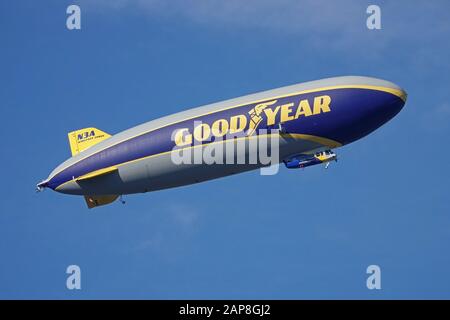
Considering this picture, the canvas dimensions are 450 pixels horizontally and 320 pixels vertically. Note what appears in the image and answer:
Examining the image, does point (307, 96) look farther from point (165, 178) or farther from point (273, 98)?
point (165, 178)

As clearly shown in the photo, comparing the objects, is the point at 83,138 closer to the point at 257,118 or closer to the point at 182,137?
the point at 182,137

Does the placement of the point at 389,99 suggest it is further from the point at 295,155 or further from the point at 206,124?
the point at 206,124

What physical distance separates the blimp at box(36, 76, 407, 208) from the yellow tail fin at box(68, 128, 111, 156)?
3.99m

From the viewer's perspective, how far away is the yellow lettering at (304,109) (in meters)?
59.3

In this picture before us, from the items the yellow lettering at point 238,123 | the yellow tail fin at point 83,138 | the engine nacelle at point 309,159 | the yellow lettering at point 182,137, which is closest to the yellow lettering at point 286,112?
the yellow lettering at point 238,123

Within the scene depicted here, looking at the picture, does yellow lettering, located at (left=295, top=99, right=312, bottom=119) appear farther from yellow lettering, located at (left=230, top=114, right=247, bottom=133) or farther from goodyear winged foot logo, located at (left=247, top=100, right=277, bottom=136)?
yellow lettering, located at (left=230, top=114, right=247, bottom=133)

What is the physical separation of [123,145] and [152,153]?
1.98 m

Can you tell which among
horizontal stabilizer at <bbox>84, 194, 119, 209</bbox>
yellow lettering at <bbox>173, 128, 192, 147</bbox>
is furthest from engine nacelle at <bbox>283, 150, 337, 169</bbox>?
horizontal stabilizer at <bbox>84, 194, 119, 209</bbox>

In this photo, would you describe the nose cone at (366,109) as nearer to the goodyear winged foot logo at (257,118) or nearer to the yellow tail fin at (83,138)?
the goodyear winged foot logo at (257,118)

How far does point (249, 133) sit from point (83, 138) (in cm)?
1163

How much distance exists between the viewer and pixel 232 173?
60.5 m

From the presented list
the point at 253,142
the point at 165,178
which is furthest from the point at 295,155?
the point at 165,178

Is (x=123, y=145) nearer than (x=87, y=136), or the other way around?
(x=123, y=145)

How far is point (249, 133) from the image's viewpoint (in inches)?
2335
